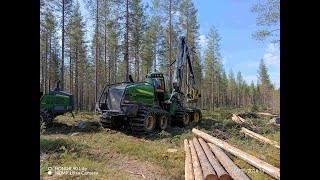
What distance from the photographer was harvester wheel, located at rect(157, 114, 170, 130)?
30.6ft

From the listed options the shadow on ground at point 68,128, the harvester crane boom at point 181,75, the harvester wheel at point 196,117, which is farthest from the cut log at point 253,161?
the harvester wheel at point 196,117

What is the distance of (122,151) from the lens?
19.9 ft

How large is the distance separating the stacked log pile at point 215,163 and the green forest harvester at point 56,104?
4.61 meters

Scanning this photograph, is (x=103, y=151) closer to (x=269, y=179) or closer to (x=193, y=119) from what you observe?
(x=269, y=179)

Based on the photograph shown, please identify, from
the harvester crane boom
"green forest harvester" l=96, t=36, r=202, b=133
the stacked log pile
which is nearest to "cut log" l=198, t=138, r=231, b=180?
the stacked log pile

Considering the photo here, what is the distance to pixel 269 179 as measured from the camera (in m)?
3.73

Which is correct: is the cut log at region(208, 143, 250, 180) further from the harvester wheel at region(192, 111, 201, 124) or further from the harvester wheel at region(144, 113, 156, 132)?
the harvester wheel at region(192, 111, 201, 124)

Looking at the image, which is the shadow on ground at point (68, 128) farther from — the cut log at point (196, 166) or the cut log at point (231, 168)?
the cut log at point (231, 168)

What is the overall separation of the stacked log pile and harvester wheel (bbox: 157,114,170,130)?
360 cm

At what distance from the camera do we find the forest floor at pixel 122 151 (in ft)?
13.8

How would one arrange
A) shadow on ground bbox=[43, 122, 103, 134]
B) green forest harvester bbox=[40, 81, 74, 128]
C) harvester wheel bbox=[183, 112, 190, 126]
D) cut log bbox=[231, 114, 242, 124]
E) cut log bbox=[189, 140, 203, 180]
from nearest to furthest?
cut log bbox=[189, 140, 203, 180]
shadow on ground bbox=[43, 122, 103, 134]
green forest harvester bbox=[40, 81, 74, 128]
cut log bbox=[231, 114, 242, 124]
harvester wheel bbox=[183, 112, 190, 126]

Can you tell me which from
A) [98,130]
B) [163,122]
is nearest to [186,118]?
[163,122]
